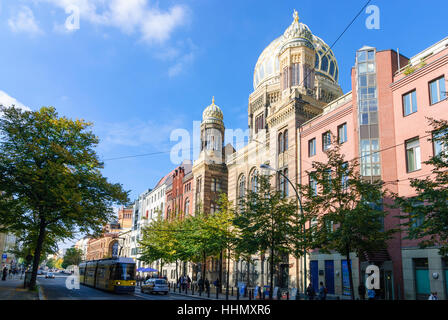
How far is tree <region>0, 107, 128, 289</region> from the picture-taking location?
88.2 feet

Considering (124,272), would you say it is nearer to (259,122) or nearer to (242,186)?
(242,186)

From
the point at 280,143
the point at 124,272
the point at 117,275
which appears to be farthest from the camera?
the point at 280,143

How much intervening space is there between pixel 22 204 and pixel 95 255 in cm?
12931

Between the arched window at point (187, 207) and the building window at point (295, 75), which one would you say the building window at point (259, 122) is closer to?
the arched window at point (187, 207)

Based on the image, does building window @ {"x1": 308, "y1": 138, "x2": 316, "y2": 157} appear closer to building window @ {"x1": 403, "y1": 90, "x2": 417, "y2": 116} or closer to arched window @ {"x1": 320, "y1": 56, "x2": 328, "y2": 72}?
building window @ {"x1": 403, "y1": 90, "x2": 417, "y2": 116}

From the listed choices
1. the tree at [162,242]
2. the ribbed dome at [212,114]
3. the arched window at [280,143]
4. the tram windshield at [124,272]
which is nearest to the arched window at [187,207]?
the tree at [162,242]

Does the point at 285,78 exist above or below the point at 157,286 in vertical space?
above

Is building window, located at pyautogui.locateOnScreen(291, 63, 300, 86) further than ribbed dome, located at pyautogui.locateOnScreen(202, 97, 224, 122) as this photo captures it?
No

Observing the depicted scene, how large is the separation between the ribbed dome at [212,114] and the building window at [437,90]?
42.7m

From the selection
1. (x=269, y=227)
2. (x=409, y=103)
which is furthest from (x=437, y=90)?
Answer: (x=269, y=227)

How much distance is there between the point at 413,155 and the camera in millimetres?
26562

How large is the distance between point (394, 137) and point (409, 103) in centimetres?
252

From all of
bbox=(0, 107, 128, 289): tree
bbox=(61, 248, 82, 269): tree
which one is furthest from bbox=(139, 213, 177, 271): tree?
bbox=(61, 248, 82, 269): tree
